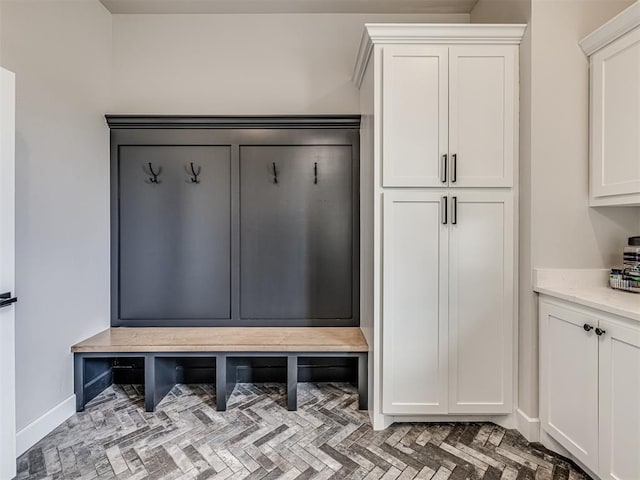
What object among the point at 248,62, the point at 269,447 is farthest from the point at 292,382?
the point at 248,62

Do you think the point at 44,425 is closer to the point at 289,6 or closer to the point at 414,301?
the point at 414,301

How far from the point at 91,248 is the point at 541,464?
3076 millimetres

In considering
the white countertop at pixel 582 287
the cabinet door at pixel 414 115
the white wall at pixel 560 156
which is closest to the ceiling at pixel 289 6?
the white wall at pixel 560 156

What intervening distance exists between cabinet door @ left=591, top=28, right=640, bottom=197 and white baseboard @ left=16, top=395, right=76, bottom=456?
11.2 ft

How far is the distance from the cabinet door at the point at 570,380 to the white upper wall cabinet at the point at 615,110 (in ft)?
2.26

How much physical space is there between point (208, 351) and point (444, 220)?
1693mm

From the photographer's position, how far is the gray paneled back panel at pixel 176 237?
253 cm

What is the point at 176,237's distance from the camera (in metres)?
2.54

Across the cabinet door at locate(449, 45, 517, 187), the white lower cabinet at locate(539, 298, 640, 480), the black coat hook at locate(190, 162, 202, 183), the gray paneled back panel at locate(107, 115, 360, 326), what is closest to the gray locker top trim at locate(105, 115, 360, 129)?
the gray paneled back panel at locate(107, 115, 360, 326)

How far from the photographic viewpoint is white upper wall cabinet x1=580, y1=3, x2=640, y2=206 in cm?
157

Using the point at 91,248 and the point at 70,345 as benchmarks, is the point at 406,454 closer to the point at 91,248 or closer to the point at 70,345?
the point at 70,345

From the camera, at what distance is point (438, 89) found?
1.88 meters

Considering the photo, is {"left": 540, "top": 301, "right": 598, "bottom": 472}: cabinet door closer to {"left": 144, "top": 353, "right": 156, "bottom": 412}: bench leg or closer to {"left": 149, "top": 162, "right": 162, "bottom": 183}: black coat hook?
{"left": 144, "top": 353, "right": 156, "bottom": 412}: bench leg

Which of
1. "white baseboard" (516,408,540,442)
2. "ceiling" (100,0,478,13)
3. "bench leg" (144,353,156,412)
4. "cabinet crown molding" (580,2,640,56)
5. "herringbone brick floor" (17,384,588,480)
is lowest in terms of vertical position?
"herringbone brick floor" (17,384,588,480)
